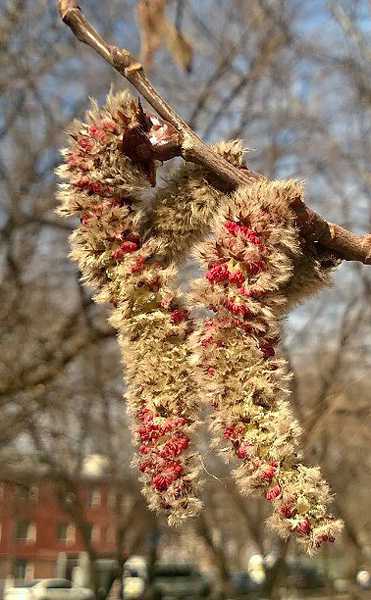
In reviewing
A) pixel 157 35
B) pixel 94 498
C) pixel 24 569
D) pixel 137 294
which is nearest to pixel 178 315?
pixel 137 294

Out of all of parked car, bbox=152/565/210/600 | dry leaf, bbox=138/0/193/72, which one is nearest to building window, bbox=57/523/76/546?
parked car, bbox=152/565/210/600

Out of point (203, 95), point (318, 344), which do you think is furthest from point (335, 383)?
point (203, 95)

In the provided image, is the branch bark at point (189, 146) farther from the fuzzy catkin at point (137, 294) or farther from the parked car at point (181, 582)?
the parked car at point (181, 582)

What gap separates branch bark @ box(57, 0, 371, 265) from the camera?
991mm

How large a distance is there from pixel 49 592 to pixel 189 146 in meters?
24.5

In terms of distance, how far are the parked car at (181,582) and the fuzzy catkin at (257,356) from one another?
2094 centimetres

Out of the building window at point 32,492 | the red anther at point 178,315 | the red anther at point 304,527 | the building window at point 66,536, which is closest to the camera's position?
the red anther at point 304,527

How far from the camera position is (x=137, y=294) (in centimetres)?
94

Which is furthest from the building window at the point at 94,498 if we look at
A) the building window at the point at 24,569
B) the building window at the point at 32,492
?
the building window at the point at 24,569

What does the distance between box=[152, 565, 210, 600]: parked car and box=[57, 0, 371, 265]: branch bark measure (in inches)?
820

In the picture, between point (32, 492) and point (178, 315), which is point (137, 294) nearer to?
point (178, 315)

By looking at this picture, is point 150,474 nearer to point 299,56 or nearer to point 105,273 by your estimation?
point 105,273

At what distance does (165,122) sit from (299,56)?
6.20 meters

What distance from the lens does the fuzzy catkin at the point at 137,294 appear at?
0.84m
